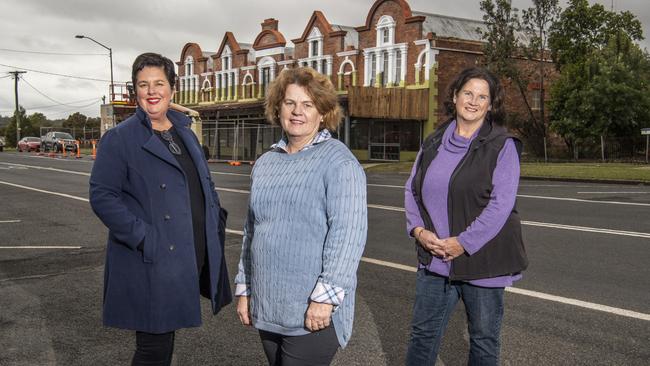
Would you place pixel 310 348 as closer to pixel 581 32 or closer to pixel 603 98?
pixel 603 98

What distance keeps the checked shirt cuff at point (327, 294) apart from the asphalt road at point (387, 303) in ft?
6.62

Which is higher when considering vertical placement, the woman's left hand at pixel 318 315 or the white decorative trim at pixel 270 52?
the white decorative trim at pixel 270 52

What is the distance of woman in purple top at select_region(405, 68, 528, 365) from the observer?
11.3 feet

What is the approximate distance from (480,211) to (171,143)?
168cm

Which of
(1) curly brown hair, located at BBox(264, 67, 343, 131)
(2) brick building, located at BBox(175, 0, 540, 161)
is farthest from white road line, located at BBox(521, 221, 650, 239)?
(2) brick building, located at BBox(175, 0, 540, 161)

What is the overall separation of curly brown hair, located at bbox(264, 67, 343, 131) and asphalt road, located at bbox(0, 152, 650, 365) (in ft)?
7.25

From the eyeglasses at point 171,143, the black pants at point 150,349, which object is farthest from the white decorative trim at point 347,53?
the black pants at point 150,349

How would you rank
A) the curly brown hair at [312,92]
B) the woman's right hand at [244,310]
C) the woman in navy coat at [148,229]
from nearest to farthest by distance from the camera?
the curly brown hair at [312,92] < the woman's right hand at [244,310] < the woman in navy coat at [148,229]

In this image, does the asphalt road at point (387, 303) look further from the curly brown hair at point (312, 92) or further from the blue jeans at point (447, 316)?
the curly brown hair at point (312, 92)

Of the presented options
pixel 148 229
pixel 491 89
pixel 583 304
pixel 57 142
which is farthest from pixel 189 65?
pixel 148 229

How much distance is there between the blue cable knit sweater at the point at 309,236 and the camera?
2.62 metres

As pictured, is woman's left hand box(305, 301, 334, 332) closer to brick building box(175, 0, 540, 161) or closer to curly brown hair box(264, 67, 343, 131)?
curly brown hair box(264, 67, 343, 131)

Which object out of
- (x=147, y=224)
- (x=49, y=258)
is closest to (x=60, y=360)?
(x=147, y=224)

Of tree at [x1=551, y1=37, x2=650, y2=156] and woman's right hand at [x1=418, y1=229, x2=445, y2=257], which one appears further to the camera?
tree at [x1=551, y1=37, x2=650, y2=156]
